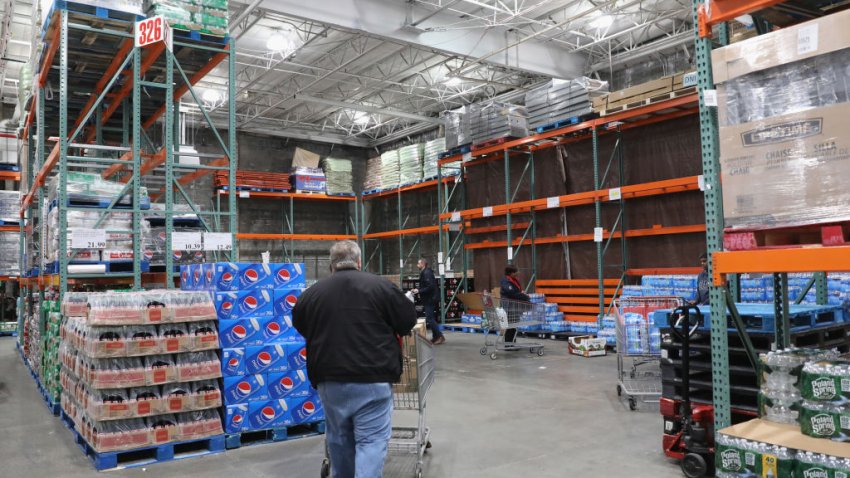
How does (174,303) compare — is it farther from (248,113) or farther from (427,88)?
(248,113)

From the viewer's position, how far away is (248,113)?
20.4 metres

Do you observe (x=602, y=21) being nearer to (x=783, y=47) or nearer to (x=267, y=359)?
(x=267, y=359)

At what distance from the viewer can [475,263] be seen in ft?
51.1

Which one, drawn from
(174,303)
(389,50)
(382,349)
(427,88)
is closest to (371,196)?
(427,88)

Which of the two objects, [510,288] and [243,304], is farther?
[510,288]

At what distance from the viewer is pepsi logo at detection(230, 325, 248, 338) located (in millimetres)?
5508

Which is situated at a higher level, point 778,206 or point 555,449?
point 778,206

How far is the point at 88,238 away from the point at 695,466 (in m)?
6.17

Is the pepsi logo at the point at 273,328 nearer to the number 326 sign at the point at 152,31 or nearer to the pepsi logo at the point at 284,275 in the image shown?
the pepsi logo at the point at 284,275

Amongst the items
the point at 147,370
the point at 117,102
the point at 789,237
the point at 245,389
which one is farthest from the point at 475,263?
the point at 789,237

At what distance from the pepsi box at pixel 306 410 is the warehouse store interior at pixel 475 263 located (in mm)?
23

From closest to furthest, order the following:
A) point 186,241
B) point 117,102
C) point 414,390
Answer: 1. point 414,390
2. point 186,241
3. point 117,102

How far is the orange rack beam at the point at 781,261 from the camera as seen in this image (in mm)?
2771

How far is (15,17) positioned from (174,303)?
12.2m
